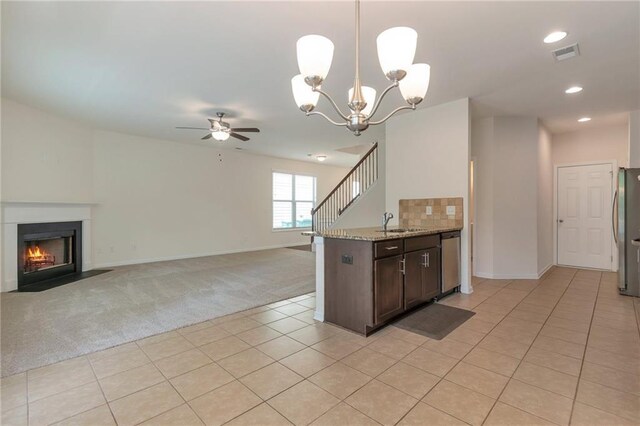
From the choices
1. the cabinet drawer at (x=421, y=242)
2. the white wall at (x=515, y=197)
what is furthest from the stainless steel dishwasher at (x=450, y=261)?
the white wall at (x=515, y=197)

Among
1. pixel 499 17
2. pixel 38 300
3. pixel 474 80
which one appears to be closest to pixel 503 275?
pixel 474 80

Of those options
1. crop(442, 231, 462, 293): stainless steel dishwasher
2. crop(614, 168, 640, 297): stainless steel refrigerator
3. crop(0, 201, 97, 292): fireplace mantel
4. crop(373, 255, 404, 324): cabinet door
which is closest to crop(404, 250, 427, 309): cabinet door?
crop(373, 255, 404, 324): cabinet door

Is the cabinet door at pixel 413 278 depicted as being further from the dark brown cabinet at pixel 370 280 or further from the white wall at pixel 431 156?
the white wall at pixel 431 156

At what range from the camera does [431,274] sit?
3609mm

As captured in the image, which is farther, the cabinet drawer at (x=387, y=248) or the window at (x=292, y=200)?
the window at (x=292, y=200)

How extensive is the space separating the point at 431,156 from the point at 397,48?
2.92 meters

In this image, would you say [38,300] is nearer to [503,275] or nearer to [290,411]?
[290,411]

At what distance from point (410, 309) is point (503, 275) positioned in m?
2.56

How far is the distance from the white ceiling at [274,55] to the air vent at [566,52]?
0.20ft

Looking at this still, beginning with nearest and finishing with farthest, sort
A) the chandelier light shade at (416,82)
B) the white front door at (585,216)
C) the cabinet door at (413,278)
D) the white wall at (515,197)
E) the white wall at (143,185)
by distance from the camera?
the chandelier light shade at (416,82), the cabinet door at (413,278), the white wall at (143,185), the white wall at (515,197), the white front door at (585,216)

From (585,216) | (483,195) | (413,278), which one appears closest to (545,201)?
(585,216)

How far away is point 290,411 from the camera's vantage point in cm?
175

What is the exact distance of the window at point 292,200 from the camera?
9016 millimetres

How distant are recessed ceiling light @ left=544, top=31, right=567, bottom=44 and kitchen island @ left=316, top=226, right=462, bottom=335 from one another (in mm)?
2110
